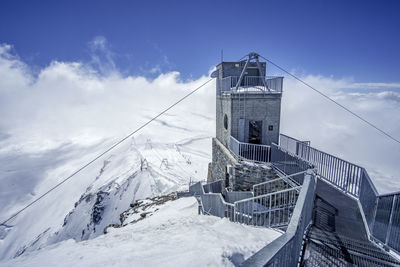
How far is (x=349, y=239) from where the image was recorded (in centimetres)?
429

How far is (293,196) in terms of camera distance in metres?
7.63

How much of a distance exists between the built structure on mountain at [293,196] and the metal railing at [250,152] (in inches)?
2.3

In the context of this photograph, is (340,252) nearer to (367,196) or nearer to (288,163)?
(367,196)

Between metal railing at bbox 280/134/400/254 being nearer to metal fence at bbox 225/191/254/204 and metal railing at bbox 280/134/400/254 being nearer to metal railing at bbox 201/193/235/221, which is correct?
metal fence at bbox 225/191/254/204

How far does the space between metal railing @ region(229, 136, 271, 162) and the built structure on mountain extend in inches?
2.3

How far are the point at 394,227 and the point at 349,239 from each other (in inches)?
33.0

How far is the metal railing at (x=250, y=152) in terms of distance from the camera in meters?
10.9

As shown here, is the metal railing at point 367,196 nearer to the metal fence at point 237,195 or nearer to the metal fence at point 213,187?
the metal fence at point 237,195

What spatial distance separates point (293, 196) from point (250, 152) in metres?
4.27

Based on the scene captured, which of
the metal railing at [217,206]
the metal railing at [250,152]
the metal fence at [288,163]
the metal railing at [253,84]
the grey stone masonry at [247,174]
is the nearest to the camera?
the metal railing at [217,206]

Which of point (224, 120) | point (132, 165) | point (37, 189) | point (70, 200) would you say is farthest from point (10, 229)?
point (224, 120)

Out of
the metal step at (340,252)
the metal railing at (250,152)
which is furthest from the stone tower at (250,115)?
the metal step at (340,252)

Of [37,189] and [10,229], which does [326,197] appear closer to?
[10,229]

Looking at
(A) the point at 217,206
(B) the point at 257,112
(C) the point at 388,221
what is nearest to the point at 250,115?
(B) the point at 257,112
